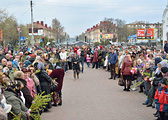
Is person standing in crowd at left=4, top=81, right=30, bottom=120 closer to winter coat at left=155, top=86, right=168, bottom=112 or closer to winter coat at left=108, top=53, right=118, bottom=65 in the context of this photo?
winter coat at left=155, top=86, right=168, bottom=112

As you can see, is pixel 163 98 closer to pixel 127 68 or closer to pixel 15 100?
pixel 15 100

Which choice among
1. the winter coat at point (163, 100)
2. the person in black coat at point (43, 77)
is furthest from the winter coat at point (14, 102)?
the person in black coat at point (43, 77)

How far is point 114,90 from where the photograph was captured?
49.2 ft

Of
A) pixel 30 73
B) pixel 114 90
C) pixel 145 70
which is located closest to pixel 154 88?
pixel 145 70

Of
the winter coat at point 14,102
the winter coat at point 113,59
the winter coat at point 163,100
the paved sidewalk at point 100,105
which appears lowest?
the paved sidewalk at point 100,105

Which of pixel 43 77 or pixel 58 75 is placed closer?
pixel 43 77

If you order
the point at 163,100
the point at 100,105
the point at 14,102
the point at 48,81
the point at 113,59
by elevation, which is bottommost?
the point at 100,105

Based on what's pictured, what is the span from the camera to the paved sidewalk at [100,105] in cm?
956

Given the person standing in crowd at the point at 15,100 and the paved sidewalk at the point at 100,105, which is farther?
the paved sidewalk at the point at 100,105

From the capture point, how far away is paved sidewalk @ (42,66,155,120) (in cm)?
956

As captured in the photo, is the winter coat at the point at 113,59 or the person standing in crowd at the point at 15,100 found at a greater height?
the winter coat at the point at 113,59

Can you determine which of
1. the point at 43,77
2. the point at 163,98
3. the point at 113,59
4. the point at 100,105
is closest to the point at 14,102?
the point at 163,98

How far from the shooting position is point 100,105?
11305 mm

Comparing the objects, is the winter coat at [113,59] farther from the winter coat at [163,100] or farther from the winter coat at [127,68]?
the winter coat at [163,100]
